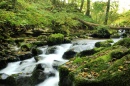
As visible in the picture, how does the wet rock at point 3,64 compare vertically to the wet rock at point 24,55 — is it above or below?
below

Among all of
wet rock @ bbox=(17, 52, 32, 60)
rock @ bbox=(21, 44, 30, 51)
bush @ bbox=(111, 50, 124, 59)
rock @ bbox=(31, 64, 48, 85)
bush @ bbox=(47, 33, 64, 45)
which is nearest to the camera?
bush @ bbox=(111, 50, 124, 59)

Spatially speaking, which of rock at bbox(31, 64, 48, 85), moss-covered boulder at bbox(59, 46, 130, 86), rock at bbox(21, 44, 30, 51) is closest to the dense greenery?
moss-covered boulder at bbox(59, 46, 130, 86)

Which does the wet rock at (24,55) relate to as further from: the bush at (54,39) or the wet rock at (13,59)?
the bush at (54,39)

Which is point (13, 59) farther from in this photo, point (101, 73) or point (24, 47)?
point (101, 73)

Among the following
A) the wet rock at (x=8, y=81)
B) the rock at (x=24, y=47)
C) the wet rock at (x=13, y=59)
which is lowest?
the wet rock at (x=8, y=81)

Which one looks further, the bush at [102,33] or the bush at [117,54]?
the bush at [102,33]

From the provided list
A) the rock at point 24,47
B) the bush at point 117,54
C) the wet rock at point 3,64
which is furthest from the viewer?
the rock at point 24,47

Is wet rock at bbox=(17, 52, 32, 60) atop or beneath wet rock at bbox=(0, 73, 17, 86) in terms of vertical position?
atop

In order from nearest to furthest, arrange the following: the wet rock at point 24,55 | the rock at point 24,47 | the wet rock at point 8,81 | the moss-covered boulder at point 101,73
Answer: the moss-covered boulder at point 101,73
the wet rock at point 8,81
the wet rock at point 24,55
the rock at point 24,47

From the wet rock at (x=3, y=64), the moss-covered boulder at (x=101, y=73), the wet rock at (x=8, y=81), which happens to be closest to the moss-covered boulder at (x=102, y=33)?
the wet rock at (x=3, y=64)

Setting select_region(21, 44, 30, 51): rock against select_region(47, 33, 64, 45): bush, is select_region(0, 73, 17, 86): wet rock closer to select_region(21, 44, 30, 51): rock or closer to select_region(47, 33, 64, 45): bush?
select_region(21, 44, 30, 51): rock

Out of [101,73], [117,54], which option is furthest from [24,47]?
[101,73]

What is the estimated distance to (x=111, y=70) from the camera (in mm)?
4797

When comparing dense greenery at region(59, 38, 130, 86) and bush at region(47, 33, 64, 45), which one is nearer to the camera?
dense greenery at region(59, 38, 130, 86)
